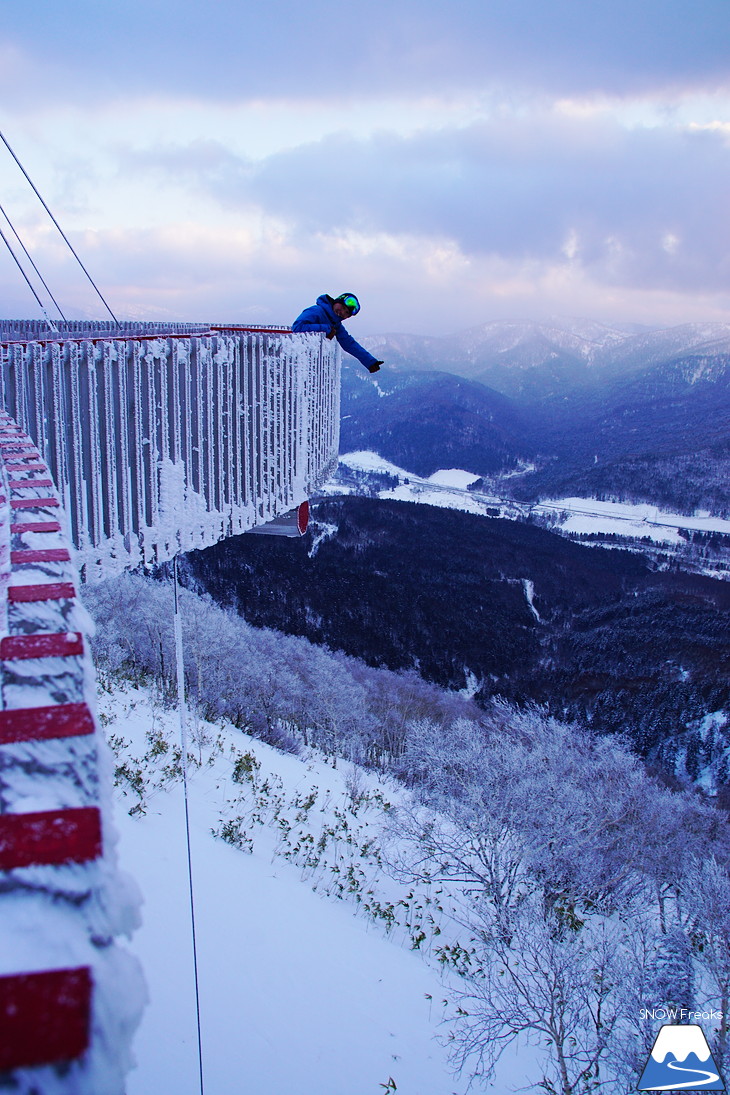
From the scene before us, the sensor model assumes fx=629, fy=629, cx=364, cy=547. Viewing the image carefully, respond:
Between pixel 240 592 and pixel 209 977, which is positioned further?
→ pixel 240 592

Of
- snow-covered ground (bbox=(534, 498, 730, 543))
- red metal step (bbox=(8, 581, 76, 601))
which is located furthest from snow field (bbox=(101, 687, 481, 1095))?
snow-covered ground (bbox=(534, 498, 730, 543))

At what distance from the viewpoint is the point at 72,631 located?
1312 millimetres

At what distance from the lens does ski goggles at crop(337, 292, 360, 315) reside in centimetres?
826

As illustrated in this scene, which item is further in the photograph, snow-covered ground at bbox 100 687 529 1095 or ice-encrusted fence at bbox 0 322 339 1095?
snow-covered ground at bbox 100 687 529 1095

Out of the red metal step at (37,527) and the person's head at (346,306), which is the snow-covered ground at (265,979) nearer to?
the red metal step at (37,527)

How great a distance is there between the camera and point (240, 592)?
149 feet

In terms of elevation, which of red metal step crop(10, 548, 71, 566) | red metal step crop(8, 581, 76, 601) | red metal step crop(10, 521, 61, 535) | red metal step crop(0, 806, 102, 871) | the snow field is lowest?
the snow field

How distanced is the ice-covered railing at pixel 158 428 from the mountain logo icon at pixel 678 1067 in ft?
20.8

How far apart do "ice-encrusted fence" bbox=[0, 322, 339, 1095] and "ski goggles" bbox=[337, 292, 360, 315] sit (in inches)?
96.9

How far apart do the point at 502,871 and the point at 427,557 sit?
5496cm

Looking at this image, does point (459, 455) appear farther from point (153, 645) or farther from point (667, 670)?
point (153, 645)

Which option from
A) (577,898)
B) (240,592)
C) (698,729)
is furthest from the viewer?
(240,592)

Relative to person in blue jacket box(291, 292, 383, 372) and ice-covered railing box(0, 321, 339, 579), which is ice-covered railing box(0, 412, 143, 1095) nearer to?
ice-covered railing box(0, 321, 339, 579)

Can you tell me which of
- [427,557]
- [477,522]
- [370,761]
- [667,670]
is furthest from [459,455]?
[370,761]
